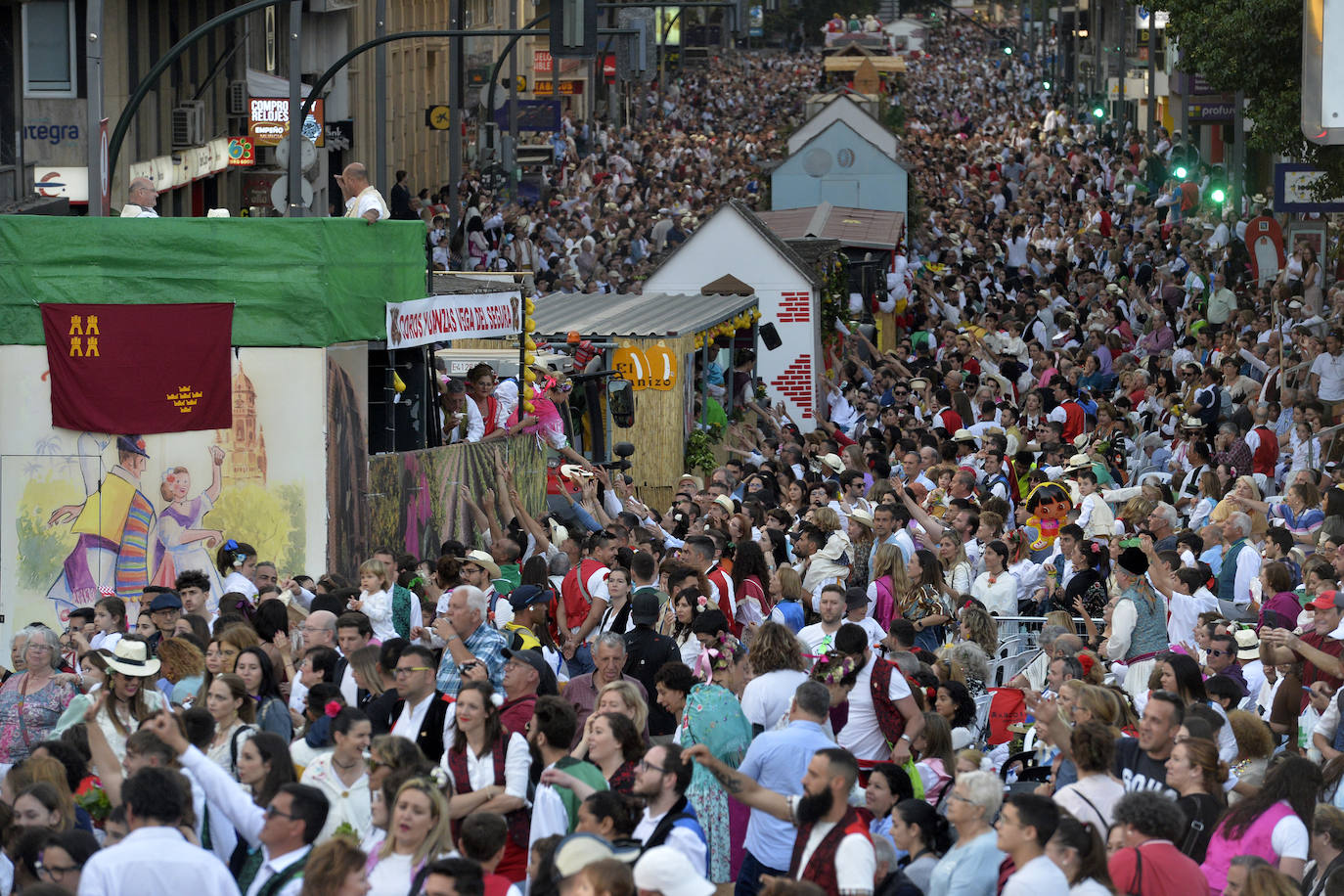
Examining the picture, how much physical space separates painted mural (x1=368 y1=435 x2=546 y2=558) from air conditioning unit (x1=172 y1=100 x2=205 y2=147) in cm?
1603

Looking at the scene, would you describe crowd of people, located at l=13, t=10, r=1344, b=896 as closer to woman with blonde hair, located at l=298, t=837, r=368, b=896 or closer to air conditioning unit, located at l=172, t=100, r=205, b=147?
woman with blonde hair, located at l=298, t=837, r=368, b=896

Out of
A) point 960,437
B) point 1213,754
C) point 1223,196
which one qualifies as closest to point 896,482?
point 960,437

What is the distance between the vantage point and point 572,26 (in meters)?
19.3

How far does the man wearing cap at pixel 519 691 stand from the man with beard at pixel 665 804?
3.98ft

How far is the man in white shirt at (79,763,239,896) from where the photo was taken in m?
6.36

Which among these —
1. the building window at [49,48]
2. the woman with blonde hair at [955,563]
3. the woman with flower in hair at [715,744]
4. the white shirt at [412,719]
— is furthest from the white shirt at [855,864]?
the building window at [49,48]

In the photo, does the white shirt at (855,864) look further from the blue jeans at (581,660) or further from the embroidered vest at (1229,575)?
the embroidered vest at (1229,575)

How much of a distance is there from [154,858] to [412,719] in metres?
2.25

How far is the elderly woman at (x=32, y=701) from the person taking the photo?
9289 millimetres

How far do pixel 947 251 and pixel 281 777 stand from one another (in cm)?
3398

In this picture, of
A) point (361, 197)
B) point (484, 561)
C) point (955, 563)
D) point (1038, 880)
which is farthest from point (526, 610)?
point (361, 197)

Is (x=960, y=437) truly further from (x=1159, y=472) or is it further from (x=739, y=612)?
(x=739, y=612)

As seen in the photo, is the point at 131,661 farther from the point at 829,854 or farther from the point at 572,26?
the point at 572,26

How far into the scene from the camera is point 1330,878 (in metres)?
7.31
